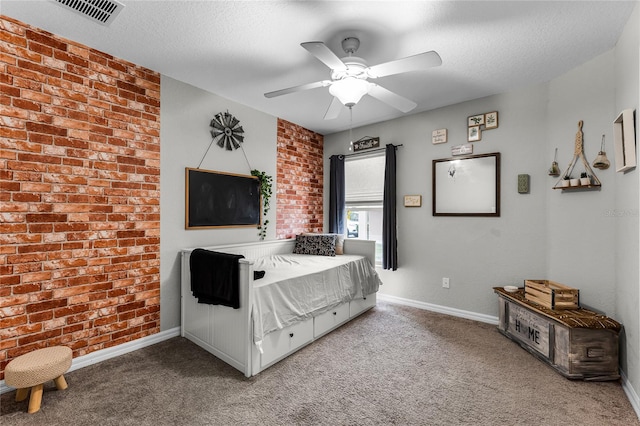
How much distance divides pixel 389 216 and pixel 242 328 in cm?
239

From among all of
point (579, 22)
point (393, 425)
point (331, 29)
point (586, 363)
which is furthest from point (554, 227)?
point (331, 29)

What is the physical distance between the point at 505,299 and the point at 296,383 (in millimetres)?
2133

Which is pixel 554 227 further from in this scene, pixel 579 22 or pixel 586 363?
pixel 579 22

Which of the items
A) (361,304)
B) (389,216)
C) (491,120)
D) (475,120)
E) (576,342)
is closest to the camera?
(576,342)

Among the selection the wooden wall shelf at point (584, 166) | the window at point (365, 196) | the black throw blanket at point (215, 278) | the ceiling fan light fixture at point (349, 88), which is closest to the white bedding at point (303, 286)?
the black throw blanket at point (215, 278)

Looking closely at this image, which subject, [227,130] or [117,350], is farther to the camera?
[227,130]

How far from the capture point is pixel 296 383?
82.4 inches

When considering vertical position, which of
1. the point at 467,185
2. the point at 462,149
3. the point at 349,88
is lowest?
the point at 467,185

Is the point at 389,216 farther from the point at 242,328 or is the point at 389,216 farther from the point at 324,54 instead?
the point at 324,54

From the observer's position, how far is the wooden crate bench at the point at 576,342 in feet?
6.87

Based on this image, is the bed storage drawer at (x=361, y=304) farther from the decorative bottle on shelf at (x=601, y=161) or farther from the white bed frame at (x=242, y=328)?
the decorative bottle on shelf at (x=601, y=161)

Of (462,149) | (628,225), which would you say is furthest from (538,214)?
(462,149)

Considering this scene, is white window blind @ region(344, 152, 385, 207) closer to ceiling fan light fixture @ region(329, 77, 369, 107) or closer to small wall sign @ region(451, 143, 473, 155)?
small wall sign @ region(451, 143, 473, 155)

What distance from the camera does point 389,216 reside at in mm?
3887
